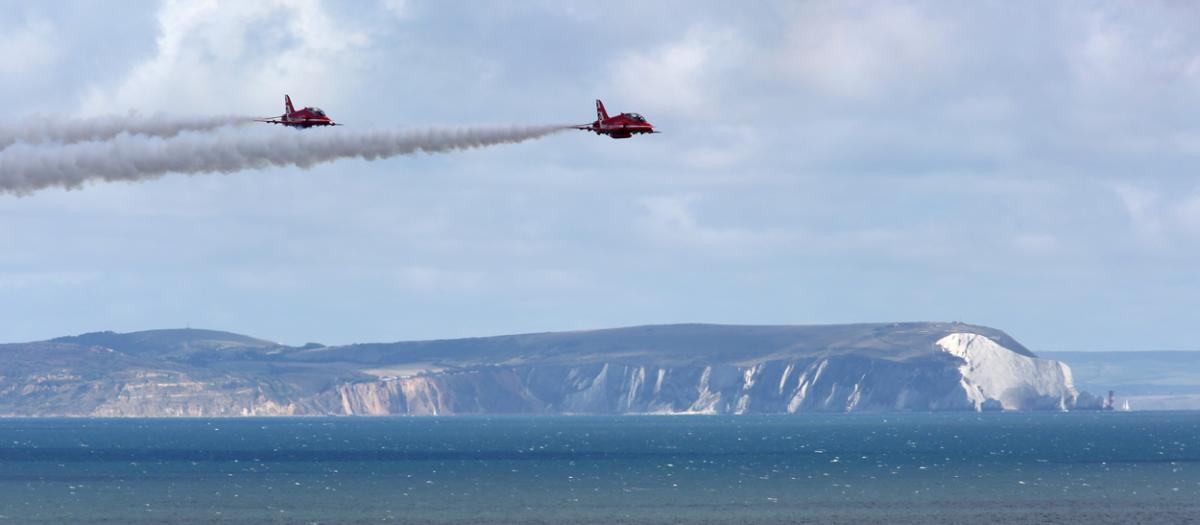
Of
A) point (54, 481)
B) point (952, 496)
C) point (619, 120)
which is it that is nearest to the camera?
point (619, 120)

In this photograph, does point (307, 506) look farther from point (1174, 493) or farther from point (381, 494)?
point (1174, 493)

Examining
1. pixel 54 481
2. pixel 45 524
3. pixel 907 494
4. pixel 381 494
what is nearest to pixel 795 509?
pixel 907 494

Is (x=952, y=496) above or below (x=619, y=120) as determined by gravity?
below

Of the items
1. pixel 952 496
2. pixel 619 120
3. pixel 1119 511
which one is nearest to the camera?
pixel 619 120

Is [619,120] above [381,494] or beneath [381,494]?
above

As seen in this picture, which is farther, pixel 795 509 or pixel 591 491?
pixel 591 491

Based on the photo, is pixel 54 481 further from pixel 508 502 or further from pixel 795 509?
pixel 795 509

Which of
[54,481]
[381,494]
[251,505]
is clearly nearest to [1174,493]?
[381,494]

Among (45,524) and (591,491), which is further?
(591,491)

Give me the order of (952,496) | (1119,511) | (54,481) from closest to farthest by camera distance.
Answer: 1. (1119,511)
2. (952,496)
3. (54,481)
